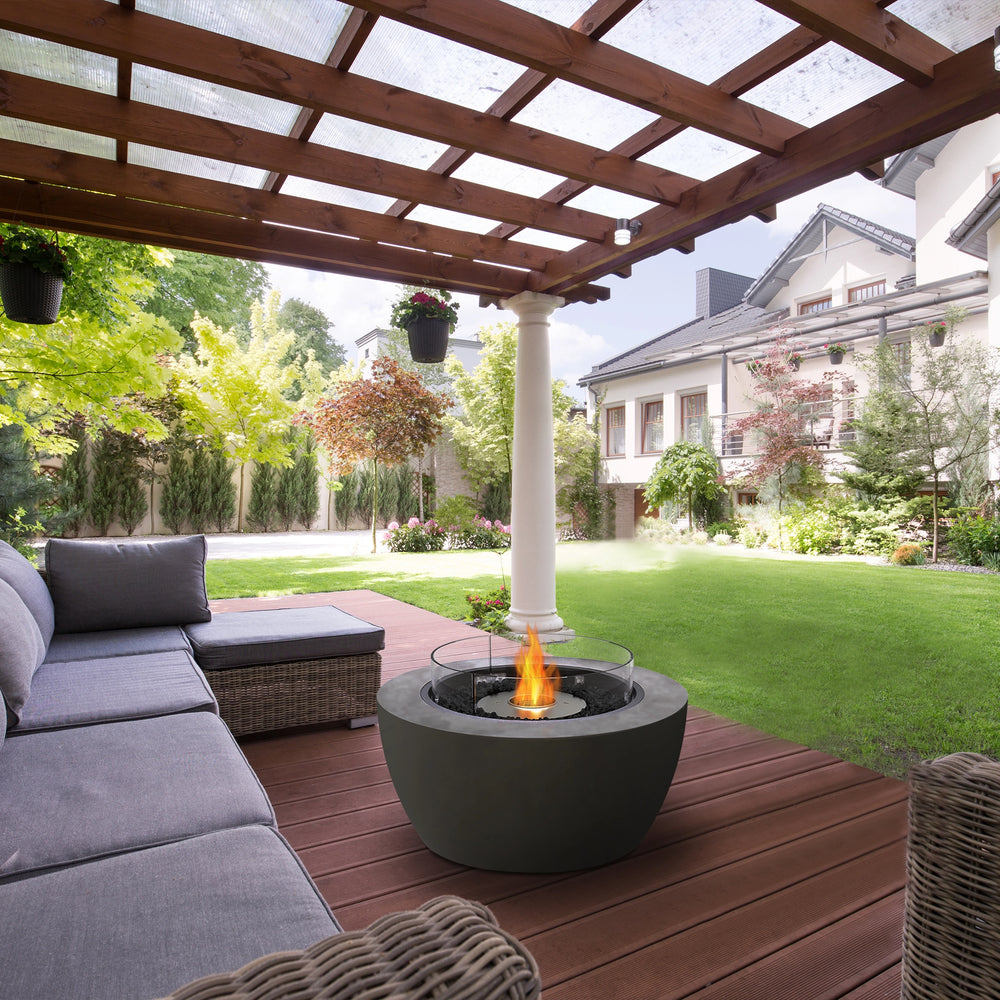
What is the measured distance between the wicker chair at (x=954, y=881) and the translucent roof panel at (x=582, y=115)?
8.20 ft

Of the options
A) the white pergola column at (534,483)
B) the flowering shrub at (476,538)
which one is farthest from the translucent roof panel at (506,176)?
the flowering shrub at (476,538)

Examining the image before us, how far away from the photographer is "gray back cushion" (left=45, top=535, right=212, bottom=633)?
3176 millimetres

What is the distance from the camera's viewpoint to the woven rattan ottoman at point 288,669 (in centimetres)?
304

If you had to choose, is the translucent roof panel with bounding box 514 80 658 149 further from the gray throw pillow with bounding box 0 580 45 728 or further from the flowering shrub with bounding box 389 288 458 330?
the gray throw pillow with bounding box 0 580 45 728

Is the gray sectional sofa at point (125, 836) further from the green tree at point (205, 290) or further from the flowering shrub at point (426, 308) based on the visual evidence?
the green tree at point (205, 290)

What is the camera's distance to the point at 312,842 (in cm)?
223

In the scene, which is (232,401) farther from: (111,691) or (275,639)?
(111,691)

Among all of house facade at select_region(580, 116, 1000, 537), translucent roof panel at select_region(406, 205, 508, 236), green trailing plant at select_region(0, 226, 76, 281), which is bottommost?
green trailing plant at select_region(0, 226, 76, 281)

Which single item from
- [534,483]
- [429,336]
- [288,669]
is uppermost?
[429,336]

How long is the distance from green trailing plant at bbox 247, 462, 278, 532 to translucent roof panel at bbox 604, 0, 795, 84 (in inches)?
436

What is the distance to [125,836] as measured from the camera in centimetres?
142

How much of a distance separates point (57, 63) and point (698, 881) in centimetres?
343

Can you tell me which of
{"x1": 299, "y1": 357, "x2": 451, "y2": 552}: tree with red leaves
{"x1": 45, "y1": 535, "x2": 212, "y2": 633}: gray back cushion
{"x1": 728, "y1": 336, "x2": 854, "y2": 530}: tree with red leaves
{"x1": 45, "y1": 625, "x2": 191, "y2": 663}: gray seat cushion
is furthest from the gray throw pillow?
{"x1": 728, "y1": 336, "x2": 854, "y2": 530}: tree with red leaves

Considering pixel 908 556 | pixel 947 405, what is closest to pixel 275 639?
pixel 908 556
